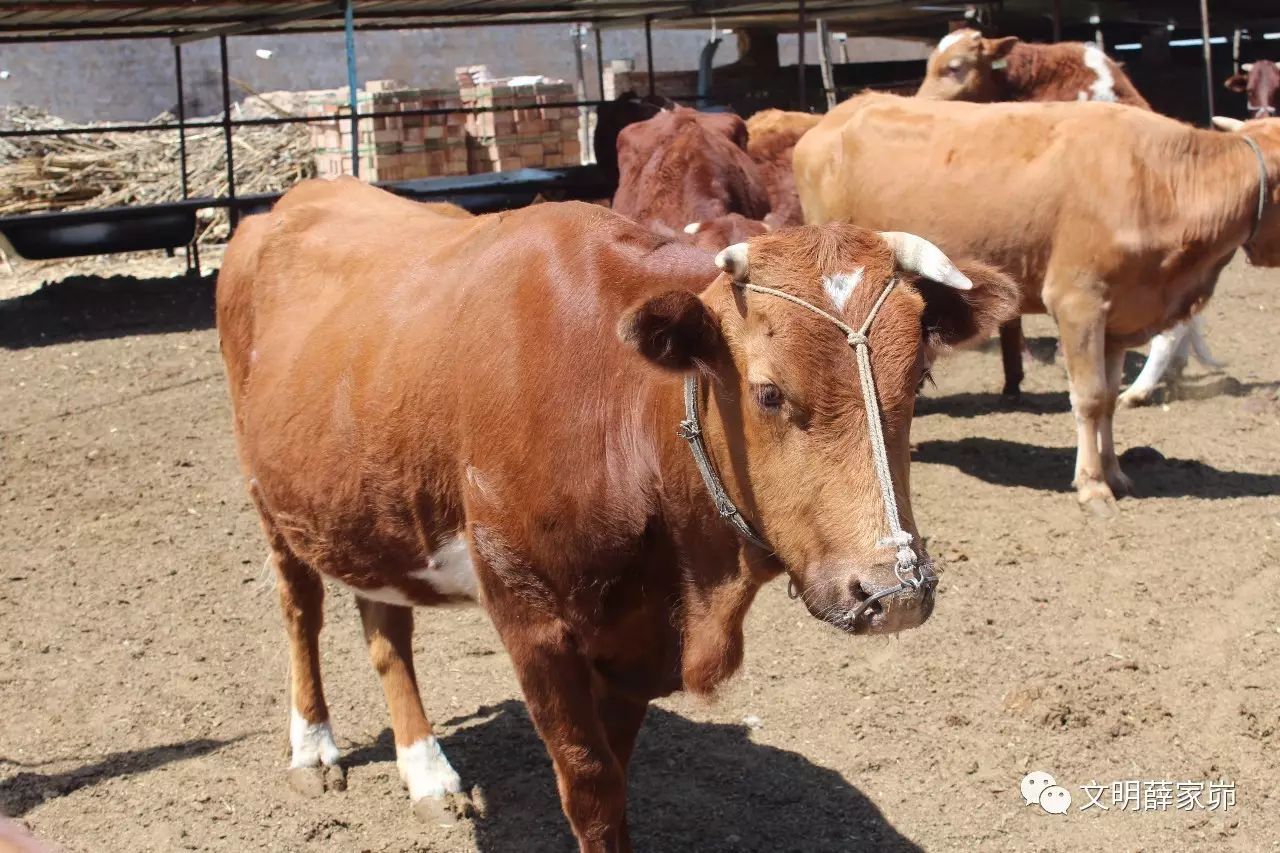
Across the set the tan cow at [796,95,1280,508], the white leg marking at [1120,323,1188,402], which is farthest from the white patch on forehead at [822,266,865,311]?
the white leg marking at [1120,323,1188,402]

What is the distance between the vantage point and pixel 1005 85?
43.0ft

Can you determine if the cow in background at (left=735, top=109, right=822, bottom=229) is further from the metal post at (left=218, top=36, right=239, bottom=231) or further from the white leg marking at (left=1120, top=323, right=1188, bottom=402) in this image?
the metal post at (left=218, top=36, right=239, bottom=231)

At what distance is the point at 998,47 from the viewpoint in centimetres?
1291

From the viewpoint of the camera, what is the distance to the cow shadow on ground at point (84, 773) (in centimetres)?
468

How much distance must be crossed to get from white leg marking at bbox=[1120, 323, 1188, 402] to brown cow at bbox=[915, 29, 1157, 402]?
351 centimetres

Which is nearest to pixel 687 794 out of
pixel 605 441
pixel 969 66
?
pixel 605 441

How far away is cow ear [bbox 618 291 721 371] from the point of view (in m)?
3.07

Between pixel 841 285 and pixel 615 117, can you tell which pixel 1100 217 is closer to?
pixel 841 285

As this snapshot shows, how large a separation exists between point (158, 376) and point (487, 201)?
15.1 ft

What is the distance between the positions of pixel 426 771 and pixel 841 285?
95.1 inches

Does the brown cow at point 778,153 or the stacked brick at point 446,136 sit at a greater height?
the stacked brick at point 446,136

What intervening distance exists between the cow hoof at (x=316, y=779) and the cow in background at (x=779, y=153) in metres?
6.30

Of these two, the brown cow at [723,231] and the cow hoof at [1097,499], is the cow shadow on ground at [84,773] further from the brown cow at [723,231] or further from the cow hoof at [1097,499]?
the cow hoof at [1097,499]

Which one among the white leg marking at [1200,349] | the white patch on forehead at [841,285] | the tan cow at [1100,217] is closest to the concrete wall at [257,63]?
the white leg marking at [1200,349]
